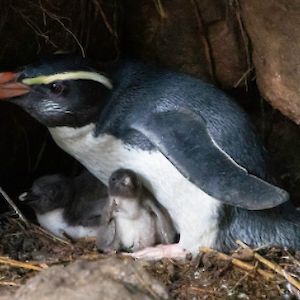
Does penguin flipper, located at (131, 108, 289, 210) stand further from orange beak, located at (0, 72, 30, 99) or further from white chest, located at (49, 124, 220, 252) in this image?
orange beak, located at (0, 72, 30, 99)

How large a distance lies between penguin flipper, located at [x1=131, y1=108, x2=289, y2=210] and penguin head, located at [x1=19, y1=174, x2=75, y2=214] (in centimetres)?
64

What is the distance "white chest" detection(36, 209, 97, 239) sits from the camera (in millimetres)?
Answer: 1962

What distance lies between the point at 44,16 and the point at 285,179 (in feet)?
5.35

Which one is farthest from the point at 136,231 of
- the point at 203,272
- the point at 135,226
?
the point at 203,272

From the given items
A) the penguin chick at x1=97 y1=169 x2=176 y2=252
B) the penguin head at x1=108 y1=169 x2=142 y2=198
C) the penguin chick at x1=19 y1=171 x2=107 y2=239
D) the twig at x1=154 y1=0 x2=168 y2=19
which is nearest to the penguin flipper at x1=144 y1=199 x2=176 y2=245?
the penguin chick at x1=97 y1=169 x2=176 y2=252

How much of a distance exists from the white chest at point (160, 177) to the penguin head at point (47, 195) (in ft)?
0.89

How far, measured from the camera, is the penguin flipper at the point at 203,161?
1.33m

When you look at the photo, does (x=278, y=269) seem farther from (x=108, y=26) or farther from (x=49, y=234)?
(x=108, y=26)

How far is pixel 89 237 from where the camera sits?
195 centimetres

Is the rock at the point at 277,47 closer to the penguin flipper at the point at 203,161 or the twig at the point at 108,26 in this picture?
the penguin flipper at the point at 203,161

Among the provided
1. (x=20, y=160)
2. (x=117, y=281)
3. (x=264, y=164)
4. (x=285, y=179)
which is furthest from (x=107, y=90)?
(x=285, y=179)

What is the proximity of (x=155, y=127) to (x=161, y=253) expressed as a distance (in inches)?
22.9

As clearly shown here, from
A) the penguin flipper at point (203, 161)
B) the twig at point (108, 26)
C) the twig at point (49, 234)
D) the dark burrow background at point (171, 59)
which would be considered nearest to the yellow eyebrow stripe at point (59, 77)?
the dark burrow background at point (171, 59)

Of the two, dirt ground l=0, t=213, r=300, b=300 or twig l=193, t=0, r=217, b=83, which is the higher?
twig l=193, t=0, r=217, b=83
